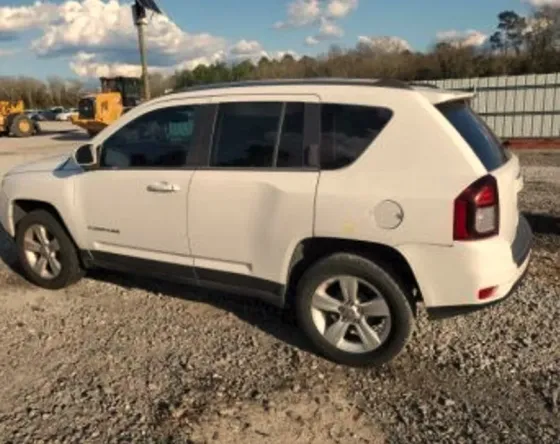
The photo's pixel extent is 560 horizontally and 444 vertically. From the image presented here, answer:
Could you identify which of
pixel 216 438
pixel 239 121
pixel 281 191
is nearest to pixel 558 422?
pixel 216 438

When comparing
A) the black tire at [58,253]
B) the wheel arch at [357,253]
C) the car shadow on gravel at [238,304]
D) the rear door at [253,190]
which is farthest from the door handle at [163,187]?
the black tire at [58,253]

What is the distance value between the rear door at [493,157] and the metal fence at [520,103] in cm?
1239

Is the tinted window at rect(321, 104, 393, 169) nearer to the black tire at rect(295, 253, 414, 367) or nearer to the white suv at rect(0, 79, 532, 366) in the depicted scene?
the white suv at rect(0, 79, 532, 366)

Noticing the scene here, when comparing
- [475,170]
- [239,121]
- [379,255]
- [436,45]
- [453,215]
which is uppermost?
[436,45]

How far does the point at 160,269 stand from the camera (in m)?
4.45

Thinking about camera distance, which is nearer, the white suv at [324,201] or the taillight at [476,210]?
the taillight at [476,210]

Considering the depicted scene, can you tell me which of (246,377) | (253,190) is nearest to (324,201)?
(253,190)

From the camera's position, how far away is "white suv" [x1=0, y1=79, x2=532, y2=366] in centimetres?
333

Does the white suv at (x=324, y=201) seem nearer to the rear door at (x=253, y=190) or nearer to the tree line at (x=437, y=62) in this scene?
the rear door at (x=253, y=190)

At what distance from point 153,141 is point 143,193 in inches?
16.7

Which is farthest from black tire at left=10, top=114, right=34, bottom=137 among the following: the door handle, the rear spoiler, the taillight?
the taillight

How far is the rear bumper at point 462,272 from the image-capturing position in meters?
3.29

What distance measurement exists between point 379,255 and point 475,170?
794 mm

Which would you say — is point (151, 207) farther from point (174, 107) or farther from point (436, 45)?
point (436, 45)
